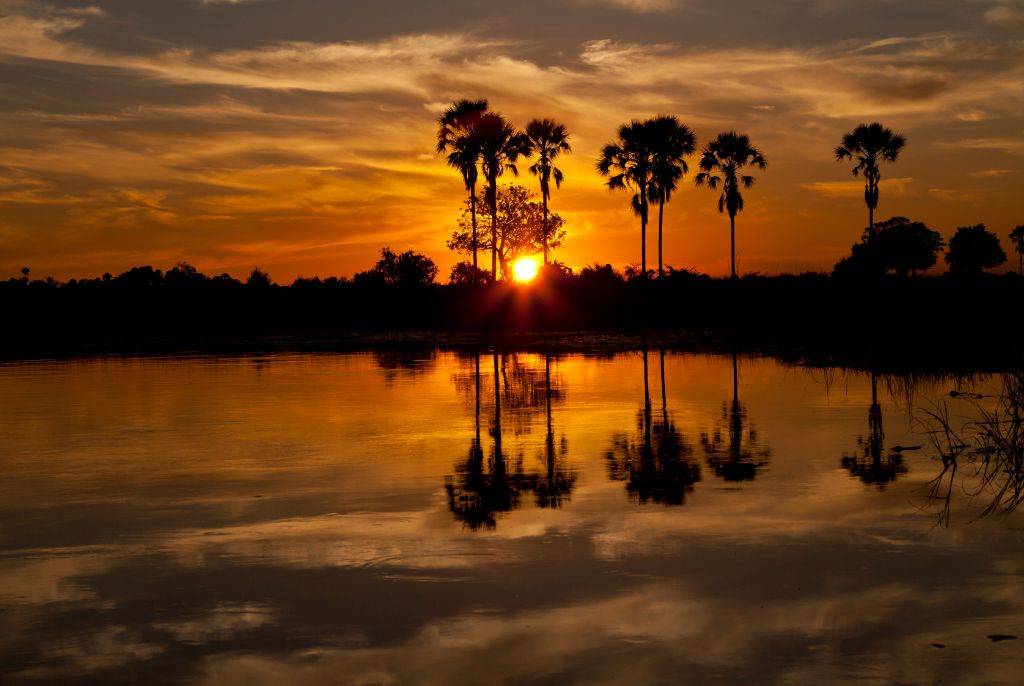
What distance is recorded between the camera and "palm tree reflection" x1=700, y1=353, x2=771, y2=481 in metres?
11.9

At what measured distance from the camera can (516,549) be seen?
8352mm

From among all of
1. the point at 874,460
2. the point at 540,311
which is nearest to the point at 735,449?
the point at 874,460

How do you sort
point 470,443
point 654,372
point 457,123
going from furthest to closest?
point 457,123
point 654,372
point 470,443

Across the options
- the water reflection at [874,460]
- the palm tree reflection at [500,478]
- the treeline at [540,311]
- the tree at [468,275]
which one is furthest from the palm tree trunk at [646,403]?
the tree at [468,275]

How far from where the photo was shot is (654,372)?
26.5m

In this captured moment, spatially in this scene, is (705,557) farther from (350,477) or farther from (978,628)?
(350,477)

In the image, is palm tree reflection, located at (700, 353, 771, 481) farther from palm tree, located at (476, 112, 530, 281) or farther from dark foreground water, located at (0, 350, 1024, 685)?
palm tree, located at (476, 112, 530, 281)

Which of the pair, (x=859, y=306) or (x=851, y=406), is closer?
(x=851, y=406)

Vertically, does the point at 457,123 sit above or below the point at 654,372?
above

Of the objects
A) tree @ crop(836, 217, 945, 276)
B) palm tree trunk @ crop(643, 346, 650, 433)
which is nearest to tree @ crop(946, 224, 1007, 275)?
tree @ crop(836, 217, 945, 276)

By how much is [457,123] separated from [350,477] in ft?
197

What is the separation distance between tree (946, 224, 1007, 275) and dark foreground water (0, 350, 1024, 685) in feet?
467

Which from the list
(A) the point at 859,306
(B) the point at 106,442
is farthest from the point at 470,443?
(A) the point at 859,306

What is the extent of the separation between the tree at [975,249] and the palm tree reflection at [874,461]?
14442cm
